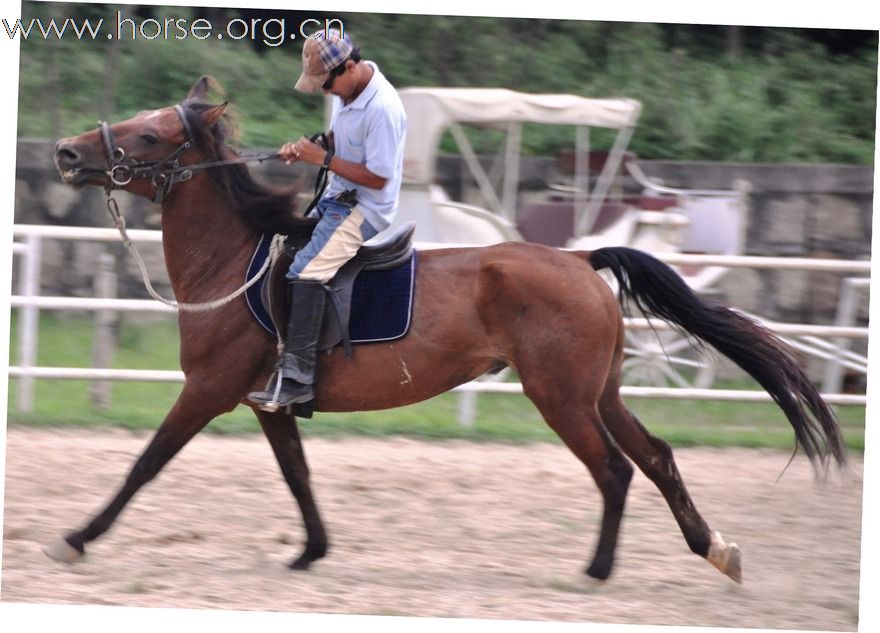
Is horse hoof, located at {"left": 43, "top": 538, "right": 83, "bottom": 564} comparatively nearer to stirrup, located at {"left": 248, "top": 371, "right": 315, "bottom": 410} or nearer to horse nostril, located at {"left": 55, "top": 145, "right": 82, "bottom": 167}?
stirrup, located at {"left": 248, "top": 371, "right": 315, "bottom": 410}

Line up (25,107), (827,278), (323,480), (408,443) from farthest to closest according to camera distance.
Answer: (25,107) < (827,278) < (408,443) < (323,480)

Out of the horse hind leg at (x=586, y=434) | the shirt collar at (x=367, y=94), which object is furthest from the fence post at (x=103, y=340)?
the horse hind leg at (x=586, y=434)

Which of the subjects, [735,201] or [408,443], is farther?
[735,201]

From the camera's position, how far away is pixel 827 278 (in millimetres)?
10117

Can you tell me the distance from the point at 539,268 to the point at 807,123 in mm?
8356

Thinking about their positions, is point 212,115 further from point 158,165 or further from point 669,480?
point 669,480

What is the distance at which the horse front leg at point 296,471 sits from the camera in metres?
5.13

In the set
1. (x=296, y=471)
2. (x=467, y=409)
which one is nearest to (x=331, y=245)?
(x=296, y=471)

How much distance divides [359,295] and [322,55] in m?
1.06

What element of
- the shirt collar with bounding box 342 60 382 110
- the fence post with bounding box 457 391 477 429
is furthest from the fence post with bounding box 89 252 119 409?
the shirt collar with bounding box 342 60 382 110

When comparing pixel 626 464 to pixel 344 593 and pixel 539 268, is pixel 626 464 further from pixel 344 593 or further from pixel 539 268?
pixel 344 593

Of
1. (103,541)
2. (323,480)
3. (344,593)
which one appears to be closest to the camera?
(344,593)

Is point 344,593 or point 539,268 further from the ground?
point 539,268

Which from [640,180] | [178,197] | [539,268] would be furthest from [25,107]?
[539,268]
